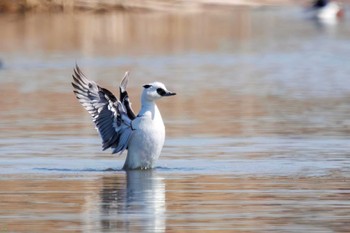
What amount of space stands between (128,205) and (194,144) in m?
4.74

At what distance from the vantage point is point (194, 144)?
1551 centimetres

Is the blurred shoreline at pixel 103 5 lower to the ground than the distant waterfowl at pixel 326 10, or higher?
lower

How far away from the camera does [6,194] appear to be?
11648 mm

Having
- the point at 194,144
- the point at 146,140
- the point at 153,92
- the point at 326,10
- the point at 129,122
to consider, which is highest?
the point at 153,92

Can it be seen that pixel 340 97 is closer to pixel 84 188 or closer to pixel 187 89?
pixel 187 89

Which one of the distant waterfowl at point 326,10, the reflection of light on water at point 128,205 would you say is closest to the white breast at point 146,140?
the reflection of light on water at point 128,205

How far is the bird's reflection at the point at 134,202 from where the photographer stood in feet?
32.1

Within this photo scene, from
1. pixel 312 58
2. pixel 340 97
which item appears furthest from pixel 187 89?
pixel 312 58

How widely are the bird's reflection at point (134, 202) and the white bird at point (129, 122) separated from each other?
0.21 m

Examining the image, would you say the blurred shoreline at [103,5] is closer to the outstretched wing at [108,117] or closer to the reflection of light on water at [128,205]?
the outstretched wing at [108,117]

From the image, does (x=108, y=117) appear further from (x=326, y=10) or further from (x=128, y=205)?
(x=326, y=10)

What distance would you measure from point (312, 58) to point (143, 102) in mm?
18349

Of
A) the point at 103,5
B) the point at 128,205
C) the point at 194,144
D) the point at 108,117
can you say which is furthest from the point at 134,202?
the point at 103,5

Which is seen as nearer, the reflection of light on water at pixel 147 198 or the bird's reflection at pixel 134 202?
the bird's reflection at pixel 134 202
